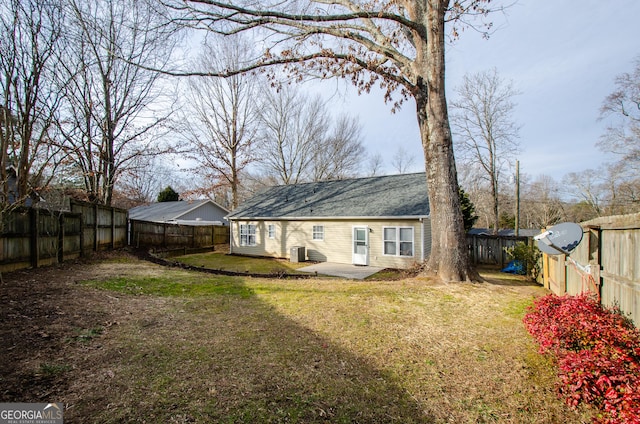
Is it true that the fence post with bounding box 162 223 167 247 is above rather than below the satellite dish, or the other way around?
below

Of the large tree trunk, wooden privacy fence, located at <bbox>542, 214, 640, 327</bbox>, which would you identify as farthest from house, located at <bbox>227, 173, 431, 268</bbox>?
wooden privacy fence, located at <bbox>542, 214, 640, 327</bbox>

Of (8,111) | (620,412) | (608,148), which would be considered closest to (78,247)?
(8,111)

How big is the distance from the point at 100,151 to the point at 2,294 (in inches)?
507

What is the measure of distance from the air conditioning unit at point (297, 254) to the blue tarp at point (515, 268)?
921cm

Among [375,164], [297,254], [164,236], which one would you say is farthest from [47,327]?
[375,164]

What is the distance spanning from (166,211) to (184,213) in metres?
3.39

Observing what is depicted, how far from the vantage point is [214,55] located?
70.0 ft

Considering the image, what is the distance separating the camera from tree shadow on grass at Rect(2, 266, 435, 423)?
262 centimetres

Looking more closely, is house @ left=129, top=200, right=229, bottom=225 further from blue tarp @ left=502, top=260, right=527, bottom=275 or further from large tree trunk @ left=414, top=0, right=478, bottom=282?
blue tarp @ left=502, top=260, right=527, bottom=275

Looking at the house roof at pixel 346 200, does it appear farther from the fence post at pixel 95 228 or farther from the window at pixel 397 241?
the fence post at pixel 95 228

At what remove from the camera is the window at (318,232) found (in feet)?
48.8

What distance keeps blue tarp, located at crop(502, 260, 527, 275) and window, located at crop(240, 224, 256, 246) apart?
13.0 meters

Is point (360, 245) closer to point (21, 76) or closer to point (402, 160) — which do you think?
point (21, 76)

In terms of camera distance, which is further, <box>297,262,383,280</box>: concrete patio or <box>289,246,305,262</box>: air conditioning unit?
<box>289,246,305,262</box>: air conditioning unit
